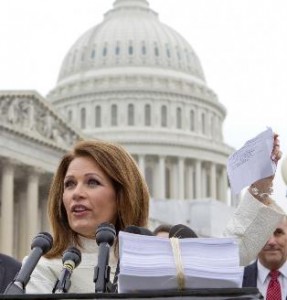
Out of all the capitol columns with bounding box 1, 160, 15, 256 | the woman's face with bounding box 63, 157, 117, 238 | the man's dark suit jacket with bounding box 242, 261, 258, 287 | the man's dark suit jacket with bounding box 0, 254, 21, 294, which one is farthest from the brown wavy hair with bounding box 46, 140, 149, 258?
the capitol columns with bounding box 1, 160, 15, 256

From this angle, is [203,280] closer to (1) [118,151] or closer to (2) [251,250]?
(1) [118,151]

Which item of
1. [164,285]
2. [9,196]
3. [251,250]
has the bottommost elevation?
[164,285]

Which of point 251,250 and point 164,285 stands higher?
point 251,250

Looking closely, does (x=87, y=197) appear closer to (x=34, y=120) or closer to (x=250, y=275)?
(x=250, y=275)

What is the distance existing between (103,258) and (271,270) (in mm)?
4031

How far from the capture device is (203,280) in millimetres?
3875

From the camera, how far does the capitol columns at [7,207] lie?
56.2 meters

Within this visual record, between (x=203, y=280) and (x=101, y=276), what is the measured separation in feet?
1.40

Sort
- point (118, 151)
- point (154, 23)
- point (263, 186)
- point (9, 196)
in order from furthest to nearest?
point (154, 23)
point (9, 196)
point (263, 186)
point (118, 151)

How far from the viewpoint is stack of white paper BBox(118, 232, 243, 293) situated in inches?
151

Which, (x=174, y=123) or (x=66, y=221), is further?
(x=174, y=123)

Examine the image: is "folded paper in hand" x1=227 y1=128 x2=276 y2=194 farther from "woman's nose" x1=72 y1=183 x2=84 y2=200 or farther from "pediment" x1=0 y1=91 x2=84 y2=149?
"pediment" x1=0 y1=91 x2=84 y2=149

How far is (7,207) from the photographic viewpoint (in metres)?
57.0

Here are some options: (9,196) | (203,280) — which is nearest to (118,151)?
(203,280)
